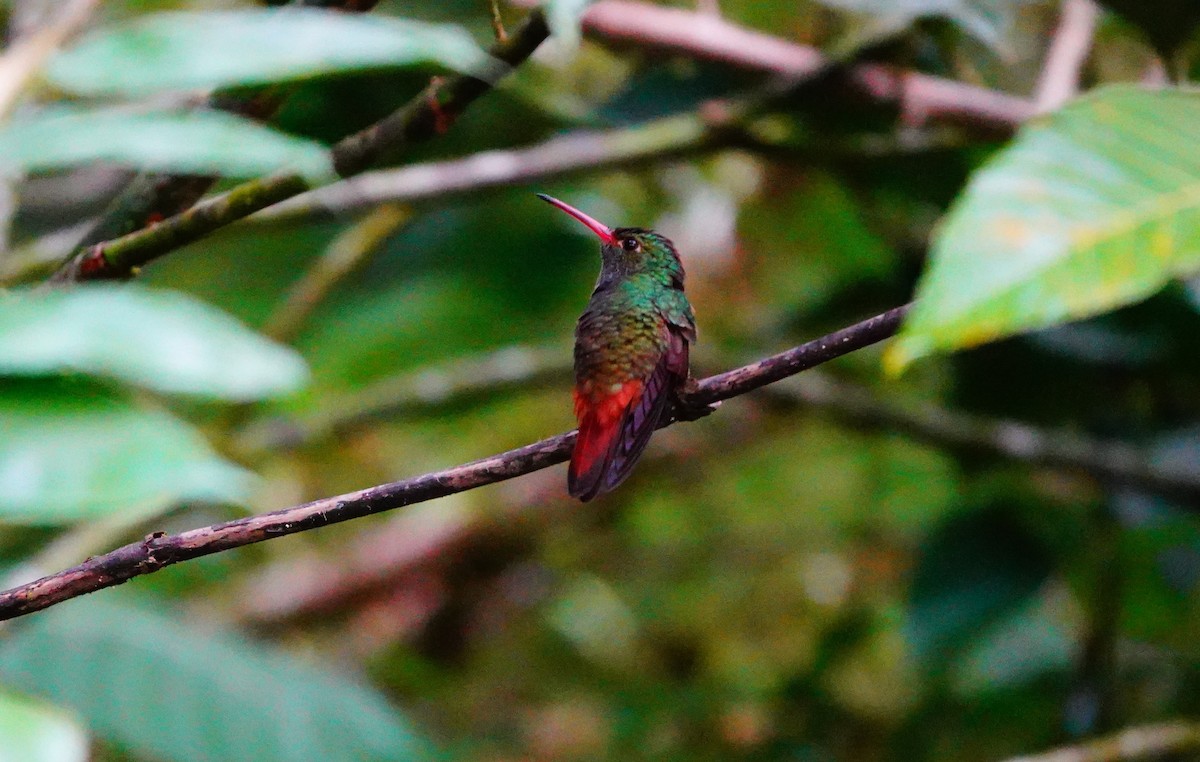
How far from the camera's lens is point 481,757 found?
3.33 meters

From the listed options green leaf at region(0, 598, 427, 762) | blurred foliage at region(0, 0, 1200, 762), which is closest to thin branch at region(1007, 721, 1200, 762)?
blurred foliage at region(0, 0, 1200, 762)

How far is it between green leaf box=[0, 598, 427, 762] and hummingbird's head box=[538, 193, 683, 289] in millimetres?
1069

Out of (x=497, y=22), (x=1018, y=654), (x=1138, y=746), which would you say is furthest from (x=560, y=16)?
(x=1018, y=654)

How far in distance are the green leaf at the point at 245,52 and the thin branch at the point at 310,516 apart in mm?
235

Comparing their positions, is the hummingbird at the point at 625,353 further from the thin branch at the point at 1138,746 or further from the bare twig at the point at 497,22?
the thin branch at the point at 1138,746

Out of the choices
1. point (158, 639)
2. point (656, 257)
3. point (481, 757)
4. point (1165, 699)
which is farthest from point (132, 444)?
point (481, 757)

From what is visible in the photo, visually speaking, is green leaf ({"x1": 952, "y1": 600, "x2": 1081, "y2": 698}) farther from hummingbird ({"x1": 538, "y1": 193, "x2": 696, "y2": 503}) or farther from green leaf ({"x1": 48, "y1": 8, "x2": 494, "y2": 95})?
green leaf ({"x1": 48, "y1": 8, "x2": 494, "y2": 95})

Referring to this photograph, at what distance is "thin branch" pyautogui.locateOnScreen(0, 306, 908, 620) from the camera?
0.65 meters

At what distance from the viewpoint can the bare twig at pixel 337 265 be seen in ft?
7.41

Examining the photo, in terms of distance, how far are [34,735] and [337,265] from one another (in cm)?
176

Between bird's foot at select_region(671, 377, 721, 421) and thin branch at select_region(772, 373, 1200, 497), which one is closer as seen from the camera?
bird's foot at select_region(671, 377, 721, 421)

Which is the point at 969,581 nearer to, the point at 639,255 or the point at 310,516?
the point at 639,255

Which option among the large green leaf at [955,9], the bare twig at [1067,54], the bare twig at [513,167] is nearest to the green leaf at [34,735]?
the bare twig at [513,167]

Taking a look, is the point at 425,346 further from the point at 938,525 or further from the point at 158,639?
the point at 938,525
